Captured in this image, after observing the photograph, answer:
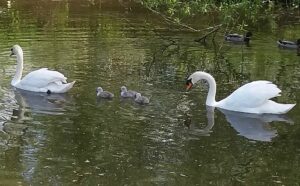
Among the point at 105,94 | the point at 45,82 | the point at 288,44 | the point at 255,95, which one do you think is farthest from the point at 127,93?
the point at 288,44

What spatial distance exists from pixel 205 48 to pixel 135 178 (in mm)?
11490

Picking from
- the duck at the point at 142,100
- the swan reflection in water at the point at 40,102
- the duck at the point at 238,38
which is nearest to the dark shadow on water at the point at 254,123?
the duck at the point at 142,100

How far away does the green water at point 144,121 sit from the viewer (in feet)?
29.7

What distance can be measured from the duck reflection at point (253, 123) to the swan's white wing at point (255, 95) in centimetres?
20

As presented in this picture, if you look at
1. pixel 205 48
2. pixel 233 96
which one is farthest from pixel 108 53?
pixel 233 96

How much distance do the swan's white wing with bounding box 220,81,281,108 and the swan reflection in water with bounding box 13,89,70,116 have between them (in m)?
3.37

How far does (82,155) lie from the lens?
9.66 m

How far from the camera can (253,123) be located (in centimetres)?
1195

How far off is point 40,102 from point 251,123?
14.1 feet

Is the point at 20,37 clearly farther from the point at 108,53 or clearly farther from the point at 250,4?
the point at 250,4

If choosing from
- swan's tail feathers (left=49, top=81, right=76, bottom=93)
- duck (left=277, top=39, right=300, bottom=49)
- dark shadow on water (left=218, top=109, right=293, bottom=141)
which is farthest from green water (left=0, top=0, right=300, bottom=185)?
duck (left=277, top=39, right=300, bottom=49)

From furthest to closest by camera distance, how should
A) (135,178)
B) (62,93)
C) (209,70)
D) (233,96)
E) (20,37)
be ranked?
1. (20,37)
2. (209,70)
3. (62,93)
4. (233,96)
5. (135,178)

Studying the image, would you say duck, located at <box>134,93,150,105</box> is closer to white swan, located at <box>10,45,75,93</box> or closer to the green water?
the green water

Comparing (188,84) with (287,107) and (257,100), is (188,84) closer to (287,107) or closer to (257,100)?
(257,100)
